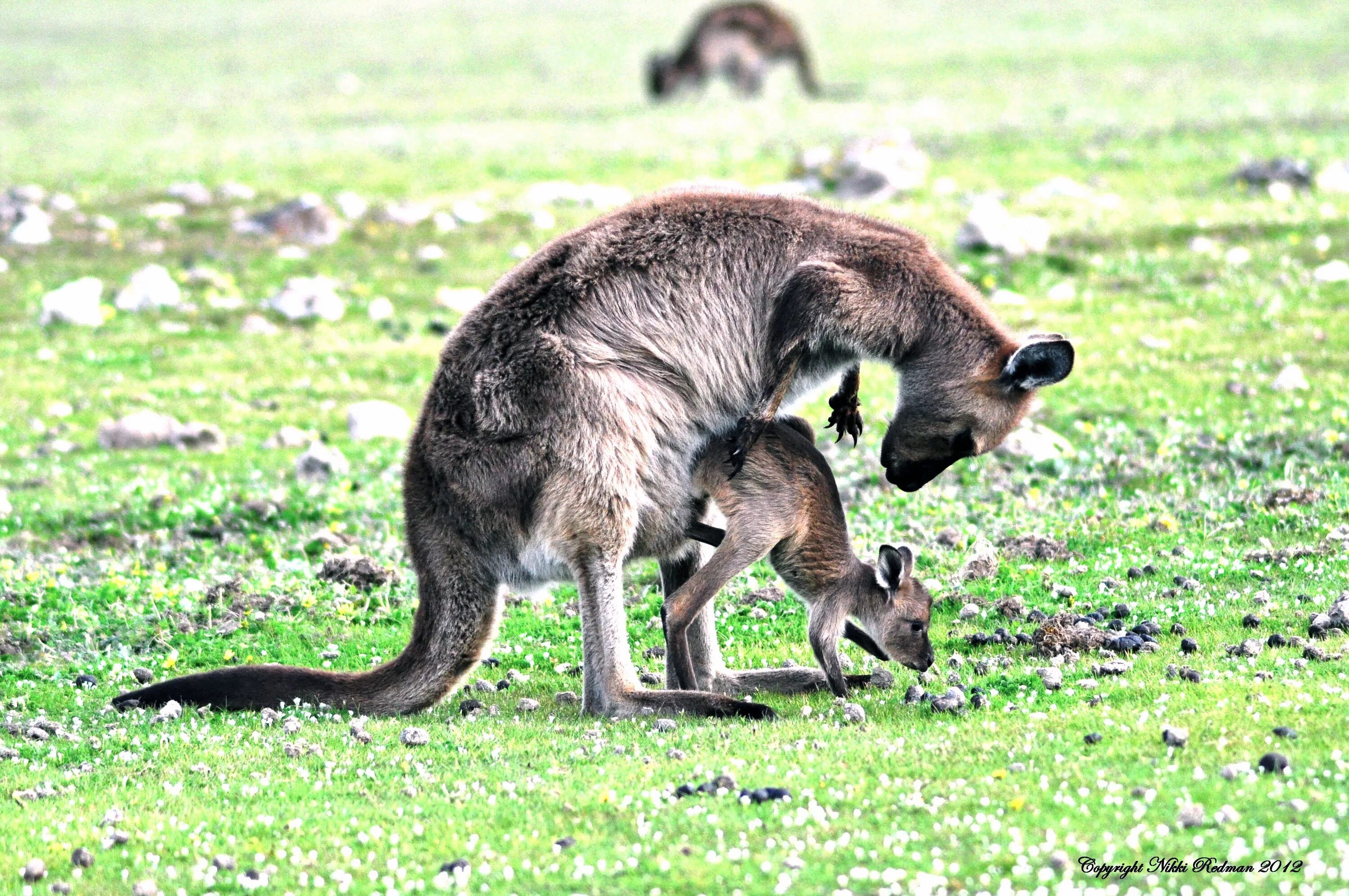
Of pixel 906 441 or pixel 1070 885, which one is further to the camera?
pixel 906 441

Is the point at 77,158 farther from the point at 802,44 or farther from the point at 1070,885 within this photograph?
the point at 1070,885

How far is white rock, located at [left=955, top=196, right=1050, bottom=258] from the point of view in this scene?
16891mm

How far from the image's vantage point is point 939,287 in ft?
25.1

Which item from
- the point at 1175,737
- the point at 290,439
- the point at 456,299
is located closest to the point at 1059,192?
the point at 456,299

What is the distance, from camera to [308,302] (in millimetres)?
16938

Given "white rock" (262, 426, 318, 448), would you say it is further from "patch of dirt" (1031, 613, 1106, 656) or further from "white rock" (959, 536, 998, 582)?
"patch of dirt" (1031, 613, 1106, 656)

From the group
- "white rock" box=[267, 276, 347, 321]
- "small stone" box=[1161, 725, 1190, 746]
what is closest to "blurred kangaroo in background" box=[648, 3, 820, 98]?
"white rock" box=[267, 276, 347, 321]

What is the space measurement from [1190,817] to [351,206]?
652 inches

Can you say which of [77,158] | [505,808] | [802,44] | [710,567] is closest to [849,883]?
[505,808]

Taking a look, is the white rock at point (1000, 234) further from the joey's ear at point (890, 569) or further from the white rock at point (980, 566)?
the joey's ear at point (890, 569)

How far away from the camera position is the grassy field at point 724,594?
18.2ft

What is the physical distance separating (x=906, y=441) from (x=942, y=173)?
14433mm

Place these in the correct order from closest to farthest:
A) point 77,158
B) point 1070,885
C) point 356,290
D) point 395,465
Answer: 1. point 1070,885
2. point 395,465
3. point 356,290
4. point 77,158

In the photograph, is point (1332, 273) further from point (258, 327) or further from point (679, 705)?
point (258, 327)
